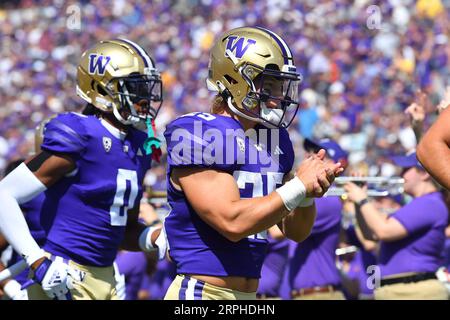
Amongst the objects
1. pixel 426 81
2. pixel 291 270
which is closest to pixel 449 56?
pixel 426 81

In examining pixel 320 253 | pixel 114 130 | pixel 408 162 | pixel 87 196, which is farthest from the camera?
pixel 320 253

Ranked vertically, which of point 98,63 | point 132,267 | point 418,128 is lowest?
point 132,267

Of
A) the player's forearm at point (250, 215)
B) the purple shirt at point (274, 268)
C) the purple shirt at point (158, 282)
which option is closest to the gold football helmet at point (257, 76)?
the player's forearm at point (250, 215)

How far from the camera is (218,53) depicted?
155 inches

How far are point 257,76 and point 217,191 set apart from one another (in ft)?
1.92

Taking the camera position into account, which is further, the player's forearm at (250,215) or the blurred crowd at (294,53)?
the blurred crowd at (294,53)

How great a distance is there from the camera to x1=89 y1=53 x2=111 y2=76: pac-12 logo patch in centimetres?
491

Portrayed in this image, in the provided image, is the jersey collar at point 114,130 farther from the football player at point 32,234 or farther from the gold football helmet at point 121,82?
the football player at point 32,234

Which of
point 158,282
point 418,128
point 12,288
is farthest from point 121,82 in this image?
point 158,282

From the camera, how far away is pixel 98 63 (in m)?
4.93

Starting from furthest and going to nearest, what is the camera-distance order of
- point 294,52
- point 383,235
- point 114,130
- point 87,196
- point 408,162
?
1. point 294,52
2. point 408,162
3. point 383,235
4. point 114,130
5. point 87,196

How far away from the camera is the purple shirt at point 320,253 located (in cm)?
618

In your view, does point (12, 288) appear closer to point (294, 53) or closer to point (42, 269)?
point (42, 269)

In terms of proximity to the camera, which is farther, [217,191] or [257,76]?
[257,76]
